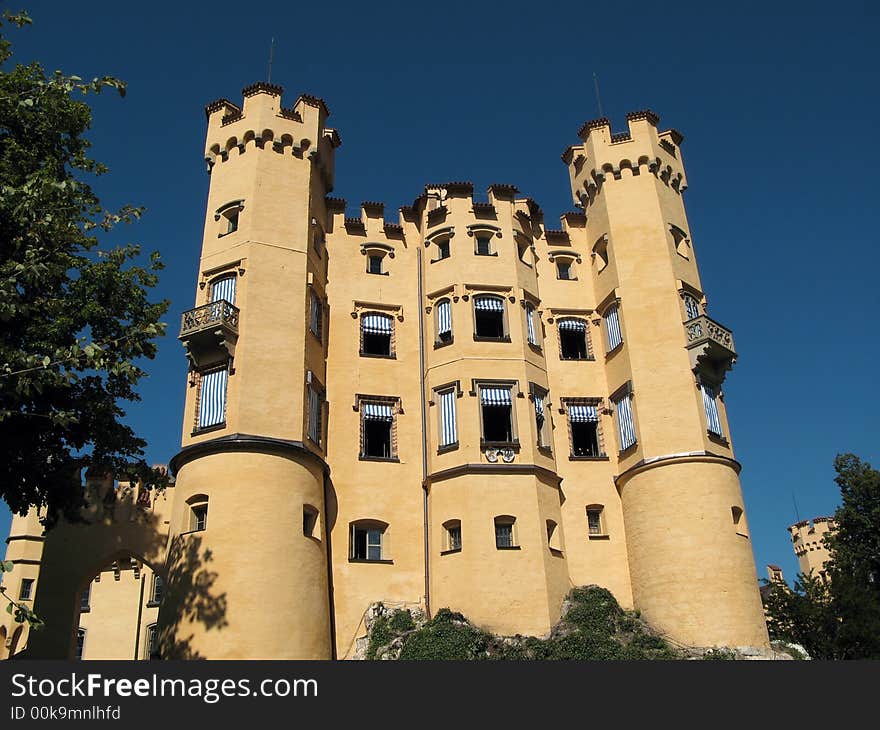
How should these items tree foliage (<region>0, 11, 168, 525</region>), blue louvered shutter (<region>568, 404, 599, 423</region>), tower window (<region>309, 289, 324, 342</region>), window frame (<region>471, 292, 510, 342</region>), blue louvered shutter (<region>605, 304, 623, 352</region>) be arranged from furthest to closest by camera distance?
blue louvered shutter (<region>605, 304, 623, 352</region>)
blue louvered shutter (<region>568, 404, 599, 423</region>)
window frame (<region>471, 292, 510, 342</region>)
tower window (<region>309, 289, 324, 342</region>)
tree foliage (<region>0, 11, 168, 525</region>)

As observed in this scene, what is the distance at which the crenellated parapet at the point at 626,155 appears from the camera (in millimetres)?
40344

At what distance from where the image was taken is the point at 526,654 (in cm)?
2939

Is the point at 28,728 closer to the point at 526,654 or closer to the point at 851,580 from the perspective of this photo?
the point at 526,654

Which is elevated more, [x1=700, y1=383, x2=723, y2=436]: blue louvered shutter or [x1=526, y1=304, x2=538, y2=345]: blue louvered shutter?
[x1=526, y1=304, x2=538, y2=345]: blue louvered shutter

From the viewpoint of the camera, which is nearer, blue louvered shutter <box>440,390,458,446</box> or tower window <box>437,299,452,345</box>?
blue louvered shutter <box>440,390,458,446</box>

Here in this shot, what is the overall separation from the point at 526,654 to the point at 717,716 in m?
13.3

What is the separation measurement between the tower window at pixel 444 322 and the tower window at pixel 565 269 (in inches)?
254

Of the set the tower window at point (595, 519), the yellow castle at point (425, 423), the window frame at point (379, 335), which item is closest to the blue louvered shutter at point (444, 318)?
the yellow castle at point (425, 423)

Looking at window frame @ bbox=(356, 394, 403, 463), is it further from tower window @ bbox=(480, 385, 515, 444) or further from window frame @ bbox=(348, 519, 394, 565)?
tower window @ bbox=(480, 385, 515, 444)

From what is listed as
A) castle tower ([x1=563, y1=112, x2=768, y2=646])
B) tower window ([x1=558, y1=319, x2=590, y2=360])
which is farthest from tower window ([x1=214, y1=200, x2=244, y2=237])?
castle tower ([x1=563, y1=112, x2=768, y2=646])

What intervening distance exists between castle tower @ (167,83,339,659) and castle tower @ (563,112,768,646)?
12.6 metres

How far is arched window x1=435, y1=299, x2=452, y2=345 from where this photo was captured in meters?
37.2

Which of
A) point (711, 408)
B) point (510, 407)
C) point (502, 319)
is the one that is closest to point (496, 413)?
point (510, 407)

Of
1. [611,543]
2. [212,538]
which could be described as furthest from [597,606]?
[212,538]
